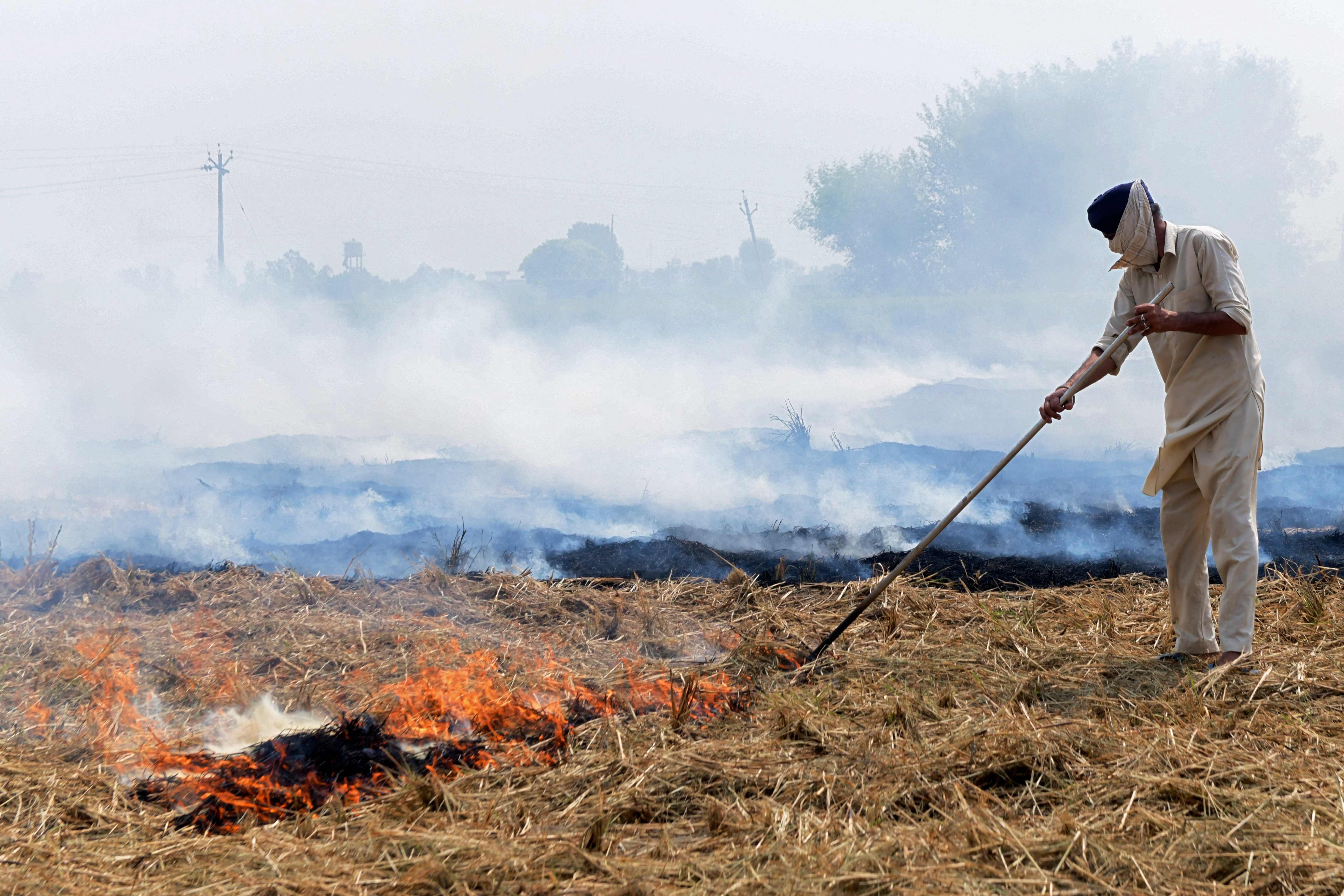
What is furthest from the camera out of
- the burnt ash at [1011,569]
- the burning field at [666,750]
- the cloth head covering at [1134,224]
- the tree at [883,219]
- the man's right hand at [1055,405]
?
the tree at [883,219]

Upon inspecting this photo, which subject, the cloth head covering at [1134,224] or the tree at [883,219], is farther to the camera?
the tree at [883,219]

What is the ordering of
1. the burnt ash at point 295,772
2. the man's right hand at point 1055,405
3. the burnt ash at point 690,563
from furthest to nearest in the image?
the burnt ash at point 690,563, the man's right hand at point 1055,405, the burnt ash at point 295,772

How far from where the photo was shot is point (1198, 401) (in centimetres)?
376

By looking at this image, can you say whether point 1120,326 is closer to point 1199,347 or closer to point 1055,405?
point 1199,347

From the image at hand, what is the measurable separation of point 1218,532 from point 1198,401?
56 cm

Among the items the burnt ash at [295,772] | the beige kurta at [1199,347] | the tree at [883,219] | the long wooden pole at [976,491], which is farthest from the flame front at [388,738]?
the tree at [883,219]

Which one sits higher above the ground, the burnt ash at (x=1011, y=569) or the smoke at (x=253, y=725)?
the burnt ash at (x=1011, y=569)

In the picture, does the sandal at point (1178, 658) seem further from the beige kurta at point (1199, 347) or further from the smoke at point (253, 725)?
the smoke at point (253, 725)

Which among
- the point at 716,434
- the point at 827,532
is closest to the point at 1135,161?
the point at 716,434

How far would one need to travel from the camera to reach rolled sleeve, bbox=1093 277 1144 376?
156 inches

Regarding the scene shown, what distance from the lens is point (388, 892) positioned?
7.11ft

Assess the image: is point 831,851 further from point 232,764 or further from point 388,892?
point 232,764

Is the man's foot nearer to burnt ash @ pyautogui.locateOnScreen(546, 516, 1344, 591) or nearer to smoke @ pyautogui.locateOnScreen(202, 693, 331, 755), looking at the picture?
burnt ash @ pyautogui.locateOnScreen(546, 516, 1344, 591)

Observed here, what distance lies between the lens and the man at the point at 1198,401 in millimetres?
3594
